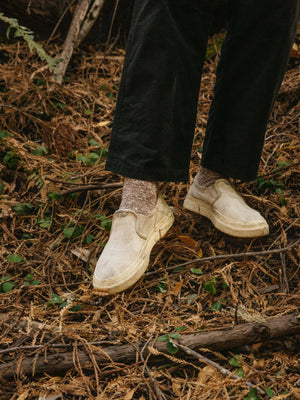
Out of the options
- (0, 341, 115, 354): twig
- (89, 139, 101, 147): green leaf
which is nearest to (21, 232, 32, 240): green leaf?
(0, 341, 115, 354): twig

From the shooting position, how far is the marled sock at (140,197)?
5.30 ft

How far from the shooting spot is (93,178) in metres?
2.08

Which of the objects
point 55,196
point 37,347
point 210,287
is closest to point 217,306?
point 210,287

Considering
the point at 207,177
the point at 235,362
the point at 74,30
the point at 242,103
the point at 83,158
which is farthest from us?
the point at 74,30

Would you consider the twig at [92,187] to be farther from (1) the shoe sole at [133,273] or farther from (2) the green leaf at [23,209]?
(1) the shoe sole at [133,273]

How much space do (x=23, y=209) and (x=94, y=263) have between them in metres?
Answer: 0.50

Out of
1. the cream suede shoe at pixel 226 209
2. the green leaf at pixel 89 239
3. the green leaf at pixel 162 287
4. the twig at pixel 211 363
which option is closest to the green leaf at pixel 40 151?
the green leaf at pixel 89 239

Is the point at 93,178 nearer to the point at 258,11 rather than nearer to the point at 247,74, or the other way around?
the point at 247,74

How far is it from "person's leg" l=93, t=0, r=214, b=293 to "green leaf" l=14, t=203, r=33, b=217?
561mm

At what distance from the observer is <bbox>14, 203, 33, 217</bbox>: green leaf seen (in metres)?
1.87

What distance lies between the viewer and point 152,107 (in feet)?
4.64

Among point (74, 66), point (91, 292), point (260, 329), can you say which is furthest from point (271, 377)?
point (74, 66)

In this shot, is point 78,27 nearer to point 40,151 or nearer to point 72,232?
point 40,151

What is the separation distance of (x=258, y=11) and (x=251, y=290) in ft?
3.56
